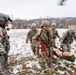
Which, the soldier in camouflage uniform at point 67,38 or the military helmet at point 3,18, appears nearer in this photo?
the military helmet at point 3,18

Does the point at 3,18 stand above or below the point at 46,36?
above

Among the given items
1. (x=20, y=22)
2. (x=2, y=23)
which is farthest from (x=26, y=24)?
(x=2, y=23)

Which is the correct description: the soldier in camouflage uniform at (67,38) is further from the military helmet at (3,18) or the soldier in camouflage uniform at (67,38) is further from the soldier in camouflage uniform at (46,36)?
the military helmet at (3,18)

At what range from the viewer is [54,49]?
25.5 ft

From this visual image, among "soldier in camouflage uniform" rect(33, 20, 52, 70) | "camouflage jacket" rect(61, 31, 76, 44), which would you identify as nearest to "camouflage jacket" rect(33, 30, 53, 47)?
"soldier in camouflage uniform" rect(33, 20, 52, 70)

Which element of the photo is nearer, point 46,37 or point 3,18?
point 3,18

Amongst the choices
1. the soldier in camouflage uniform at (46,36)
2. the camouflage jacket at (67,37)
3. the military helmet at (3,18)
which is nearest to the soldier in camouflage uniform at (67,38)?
the camouflage jacket at (67,37)

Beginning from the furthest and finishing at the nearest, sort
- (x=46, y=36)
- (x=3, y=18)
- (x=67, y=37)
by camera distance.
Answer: (x=67, y=37), (x=46, y=36), (x=3, y=18)

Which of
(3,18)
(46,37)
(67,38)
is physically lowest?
(67,38)

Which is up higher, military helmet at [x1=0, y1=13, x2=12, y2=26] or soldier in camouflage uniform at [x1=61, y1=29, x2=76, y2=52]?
military helmet at [x1=0, y1=13, x2=12, y2=26]

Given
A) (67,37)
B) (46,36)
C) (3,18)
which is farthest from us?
(67,37)

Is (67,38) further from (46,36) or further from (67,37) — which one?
(46,36)

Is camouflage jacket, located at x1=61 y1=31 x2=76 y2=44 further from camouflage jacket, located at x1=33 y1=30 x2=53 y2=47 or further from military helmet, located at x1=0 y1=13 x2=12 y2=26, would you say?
military helmet, located at x1=0 y1=13 x2=12 y2=26

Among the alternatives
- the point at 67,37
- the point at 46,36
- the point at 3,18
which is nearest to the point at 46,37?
the point at 46,36
